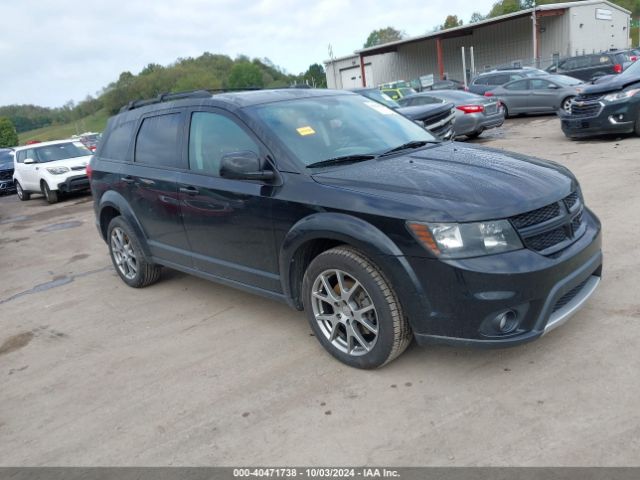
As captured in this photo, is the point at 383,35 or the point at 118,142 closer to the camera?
the point at 118,142

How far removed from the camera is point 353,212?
3.34m

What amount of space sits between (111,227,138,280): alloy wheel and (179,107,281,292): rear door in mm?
1313

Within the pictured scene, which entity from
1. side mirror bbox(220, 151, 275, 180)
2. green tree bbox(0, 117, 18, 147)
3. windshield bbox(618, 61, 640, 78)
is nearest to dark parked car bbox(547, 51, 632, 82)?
windshield bbox(618, 61, 640, 78)

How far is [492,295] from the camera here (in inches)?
117

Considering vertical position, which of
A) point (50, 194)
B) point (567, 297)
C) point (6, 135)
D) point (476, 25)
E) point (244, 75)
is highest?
point (244, 75)

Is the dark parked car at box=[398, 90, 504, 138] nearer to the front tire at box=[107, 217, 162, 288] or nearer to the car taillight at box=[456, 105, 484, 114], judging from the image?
the car taillight at box=[456, 105, 484, 114]

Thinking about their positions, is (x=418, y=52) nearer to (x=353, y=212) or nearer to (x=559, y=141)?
(x=559, y=141)

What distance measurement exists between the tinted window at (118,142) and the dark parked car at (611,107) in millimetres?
9023

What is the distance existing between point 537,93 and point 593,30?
33691 mm

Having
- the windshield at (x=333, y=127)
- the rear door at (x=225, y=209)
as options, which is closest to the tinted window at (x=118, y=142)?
the rear door at (x=225, y=209)

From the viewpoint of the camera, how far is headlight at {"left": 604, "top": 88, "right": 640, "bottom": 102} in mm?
10438

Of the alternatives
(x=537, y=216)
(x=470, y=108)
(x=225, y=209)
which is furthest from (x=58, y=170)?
(x=537, y=216)

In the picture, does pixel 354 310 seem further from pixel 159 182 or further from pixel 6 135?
pixel 6 135

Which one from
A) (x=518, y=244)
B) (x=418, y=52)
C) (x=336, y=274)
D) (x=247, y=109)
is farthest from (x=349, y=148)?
(x=418, y=52)
